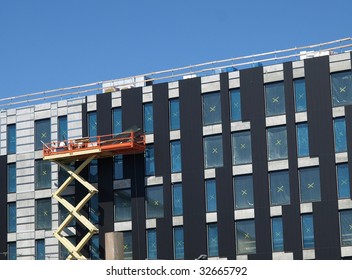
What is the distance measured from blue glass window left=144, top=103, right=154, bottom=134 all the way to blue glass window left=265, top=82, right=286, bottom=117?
10.1 meters

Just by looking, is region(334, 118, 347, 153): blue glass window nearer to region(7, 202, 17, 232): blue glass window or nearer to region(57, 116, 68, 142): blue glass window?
region(57, 116, 68, 142): blue glass window

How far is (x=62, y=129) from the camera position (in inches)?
3184

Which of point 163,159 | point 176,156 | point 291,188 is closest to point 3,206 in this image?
point 163,159

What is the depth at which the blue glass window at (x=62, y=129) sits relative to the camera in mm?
80375

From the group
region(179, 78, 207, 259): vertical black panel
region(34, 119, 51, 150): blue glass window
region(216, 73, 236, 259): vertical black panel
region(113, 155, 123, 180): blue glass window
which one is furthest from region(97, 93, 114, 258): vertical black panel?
region(216, 73, 236, 259): vertical black panel

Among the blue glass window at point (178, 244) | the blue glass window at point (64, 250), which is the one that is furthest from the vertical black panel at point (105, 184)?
the blue glass window at point (178, 244)

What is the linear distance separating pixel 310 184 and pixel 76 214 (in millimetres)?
19779

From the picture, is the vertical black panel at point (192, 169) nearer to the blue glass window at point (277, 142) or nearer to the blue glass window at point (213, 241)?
the blue glass window at point (213, 241)

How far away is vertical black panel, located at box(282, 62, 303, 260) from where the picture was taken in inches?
2739
